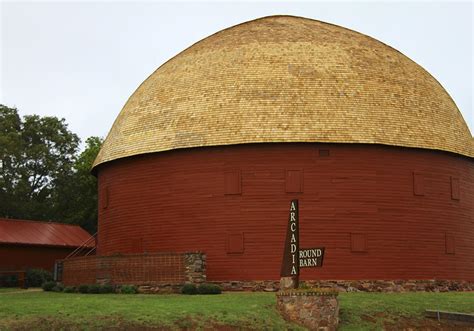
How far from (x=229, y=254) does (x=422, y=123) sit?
883cm

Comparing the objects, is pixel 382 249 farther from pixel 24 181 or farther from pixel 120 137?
pixel 24 181

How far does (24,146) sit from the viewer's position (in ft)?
153

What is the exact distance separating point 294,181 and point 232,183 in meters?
2.21

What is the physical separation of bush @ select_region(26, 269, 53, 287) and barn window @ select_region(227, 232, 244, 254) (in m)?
11.8

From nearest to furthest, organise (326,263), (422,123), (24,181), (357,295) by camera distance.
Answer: (357,295) < (326,263) < (422,123) < (24,181)

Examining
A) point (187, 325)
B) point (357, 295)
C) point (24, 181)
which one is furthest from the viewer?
point (24, 181)

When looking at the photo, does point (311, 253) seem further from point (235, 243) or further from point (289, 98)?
point (289, 98)

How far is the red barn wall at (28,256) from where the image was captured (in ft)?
120

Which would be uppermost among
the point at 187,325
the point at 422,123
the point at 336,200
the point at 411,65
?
the point at 411,65

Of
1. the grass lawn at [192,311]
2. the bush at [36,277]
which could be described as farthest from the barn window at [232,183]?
the bush at [36,277]

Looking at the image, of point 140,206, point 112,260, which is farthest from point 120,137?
point 112,260

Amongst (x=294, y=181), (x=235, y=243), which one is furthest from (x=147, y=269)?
(x=294, y=181)

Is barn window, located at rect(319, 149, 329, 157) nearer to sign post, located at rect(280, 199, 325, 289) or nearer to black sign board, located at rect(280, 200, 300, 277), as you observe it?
black sign board, located at rect(280, 200, 300, 277)

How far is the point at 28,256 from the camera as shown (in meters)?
37.7
